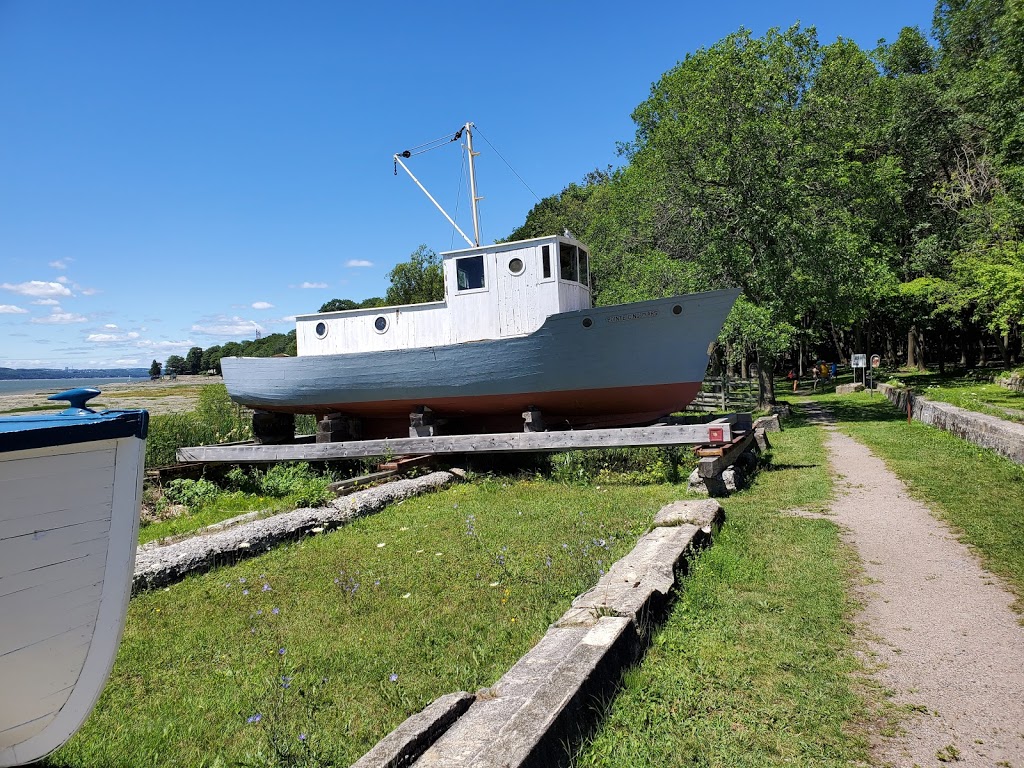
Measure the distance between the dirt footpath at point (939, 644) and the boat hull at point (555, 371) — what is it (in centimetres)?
467

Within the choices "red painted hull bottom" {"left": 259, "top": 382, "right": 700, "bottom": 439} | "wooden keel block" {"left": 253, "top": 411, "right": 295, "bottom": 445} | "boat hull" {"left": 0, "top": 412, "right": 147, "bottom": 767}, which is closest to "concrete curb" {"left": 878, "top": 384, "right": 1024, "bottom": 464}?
"red painted hull bottom" {"left": 259, "top": 382, "right": 700, "bottom": 439}

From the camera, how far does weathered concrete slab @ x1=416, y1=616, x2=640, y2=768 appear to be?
2.70 metres

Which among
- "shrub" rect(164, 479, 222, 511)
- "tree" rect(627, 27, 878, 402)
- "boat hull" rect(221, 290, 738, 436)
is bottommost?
"shrub" rect(164, 479, 222, 511)

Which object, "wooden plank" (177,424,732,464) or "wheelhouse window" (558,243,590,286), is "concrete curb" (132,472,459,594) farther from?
"wheelhouse window" (558,243,590,286)

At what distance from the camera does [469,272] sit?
12523mm

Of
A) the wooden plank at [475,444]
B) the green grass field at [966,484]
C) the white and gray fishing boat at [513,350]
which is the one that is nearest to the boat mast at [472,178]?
the white and gray fishing boat at [513,350]

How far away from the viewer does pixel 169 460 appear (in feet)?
47.8

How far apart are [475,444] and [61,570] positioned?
8.01 m

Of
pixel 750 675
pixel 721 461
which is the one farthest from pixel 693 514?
pixel 750 675

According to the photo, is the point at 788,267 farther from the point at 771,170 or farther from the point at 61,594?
the point at 61,594

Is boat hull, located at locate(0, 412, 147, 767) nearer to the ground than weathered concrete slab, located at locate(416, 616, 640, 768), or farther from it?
farther from it

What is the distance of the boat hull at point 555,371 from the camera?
11.2 meters

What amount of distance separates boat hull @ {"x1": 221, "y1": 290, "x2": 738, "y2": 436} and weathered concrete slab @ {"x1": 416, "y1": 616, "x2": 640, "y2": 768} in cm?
795

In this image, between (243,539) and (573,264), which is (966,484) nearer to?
(573,264)
